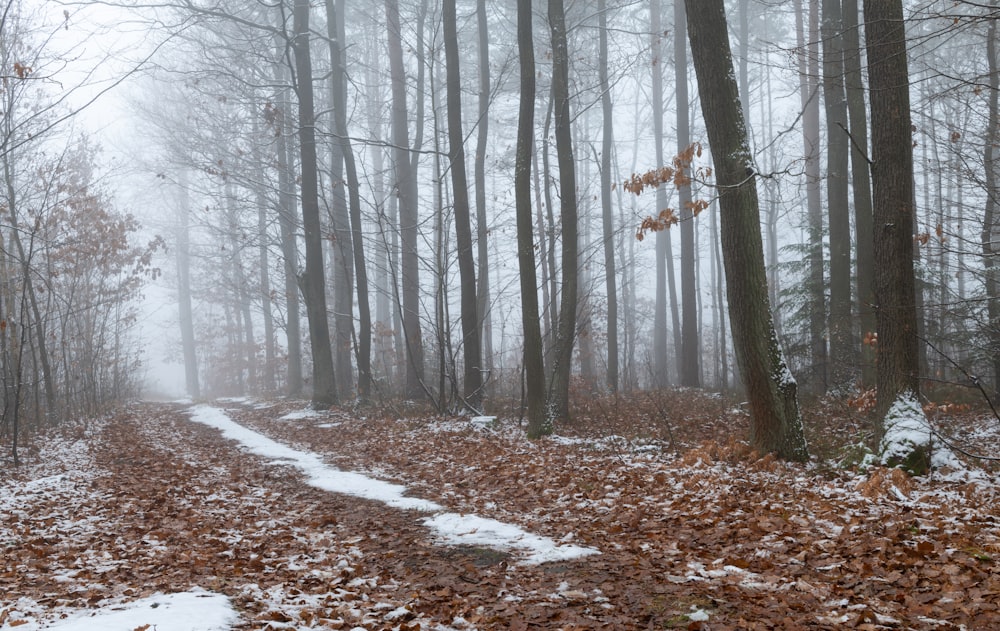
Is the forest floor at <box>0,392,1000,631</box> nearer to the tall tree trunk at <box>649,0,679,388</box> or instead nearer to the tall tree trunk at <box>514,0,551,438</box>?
the tall tree trunk at <box>514,0,551,438</box>

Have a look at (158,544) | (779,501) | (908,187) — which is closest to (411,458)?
(158,544)

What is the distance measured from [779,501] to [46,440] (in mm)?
12279

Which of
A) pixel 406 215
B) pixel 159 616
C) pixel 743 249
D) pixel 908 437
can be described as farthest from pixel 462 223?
pixel 159 616

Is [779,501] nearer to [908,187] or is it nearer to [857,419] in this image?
[908,187]

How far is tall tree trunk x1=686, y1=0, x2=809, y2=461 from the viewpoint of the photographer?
7426 mm

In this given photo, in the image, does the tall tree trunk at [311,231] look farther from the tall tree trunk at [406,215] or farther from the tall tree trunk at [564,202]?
the tall tree trunk at [564,202]

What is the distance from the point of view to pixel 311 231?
17609 mm

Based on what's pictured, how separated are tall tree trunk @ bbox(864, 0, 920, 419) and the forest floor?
1.22 metres

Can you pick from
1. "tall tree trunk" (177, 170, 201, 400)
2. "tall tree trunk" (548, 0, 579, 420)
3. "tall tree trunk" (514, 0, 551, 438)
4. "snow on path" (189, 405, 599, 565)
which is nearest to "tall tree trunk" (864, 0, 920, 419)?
"snow on path" (189, 405, 599, 565)

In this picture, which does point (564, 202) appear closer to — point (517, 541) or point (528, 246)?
point (528, 246)

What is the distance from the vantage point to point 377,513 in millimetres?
6645

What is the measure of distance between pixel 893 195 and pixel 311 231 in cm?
1400

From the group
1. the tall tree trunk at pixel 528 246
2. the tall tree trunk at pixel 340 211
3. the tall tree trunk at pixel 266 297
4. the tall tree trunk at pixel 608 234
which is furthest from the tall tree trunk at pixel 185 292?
the tall tree trunk at pixel 528 246

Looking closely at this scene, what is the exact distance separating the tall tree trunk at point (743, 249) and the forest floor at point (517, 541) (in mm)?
500
